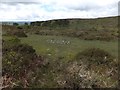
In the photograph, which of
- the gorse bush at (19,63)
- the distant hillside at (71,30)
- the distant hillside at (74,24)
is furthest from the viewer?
the distant hillside at (74,24)

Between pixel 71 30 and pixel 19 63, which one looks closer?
pixel 19 63

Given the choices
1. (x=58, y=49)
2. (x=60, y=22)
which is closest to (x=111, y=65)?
(x=58, y=49)

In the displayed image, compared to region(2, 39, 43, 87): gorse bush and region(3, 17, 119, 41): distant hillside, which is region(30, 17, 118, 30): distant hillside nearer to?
region(3, 17, 119, 41): distant hillside

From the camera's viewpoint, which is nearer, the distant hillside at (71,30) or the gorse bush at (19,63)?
the gorse bush at (19,63)

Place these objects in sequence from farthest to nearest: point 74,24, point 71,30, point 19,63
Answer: point 74,24 → point 71,30 → point 19,63

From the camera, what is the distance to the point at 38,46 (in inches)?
883

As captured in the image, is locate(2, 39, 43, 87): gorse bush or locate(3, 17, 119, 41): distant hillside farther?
locate(3, 17, 119, 41): distant hillside

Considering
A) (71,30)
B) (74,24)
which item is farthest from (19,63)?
(74,24)

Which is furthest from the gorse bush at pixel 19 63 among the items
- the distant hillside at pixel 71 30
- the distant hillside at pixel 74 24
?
the distant hillside at pixel 74 24

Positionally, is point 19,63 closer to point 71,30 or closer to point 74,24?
point 71,30

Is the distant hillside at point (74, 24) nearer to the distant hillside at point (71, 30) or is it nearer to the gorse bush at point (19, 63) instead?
the distant hillside at point (71, 30)

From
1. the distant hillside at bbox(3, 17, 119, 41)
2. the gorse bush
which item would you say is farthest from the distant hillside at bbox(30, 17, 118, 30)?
the gorse bush

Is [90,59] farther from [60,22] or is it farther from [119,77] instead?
[60,22]

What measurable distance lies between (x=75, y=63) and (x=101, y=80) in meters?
1.79
